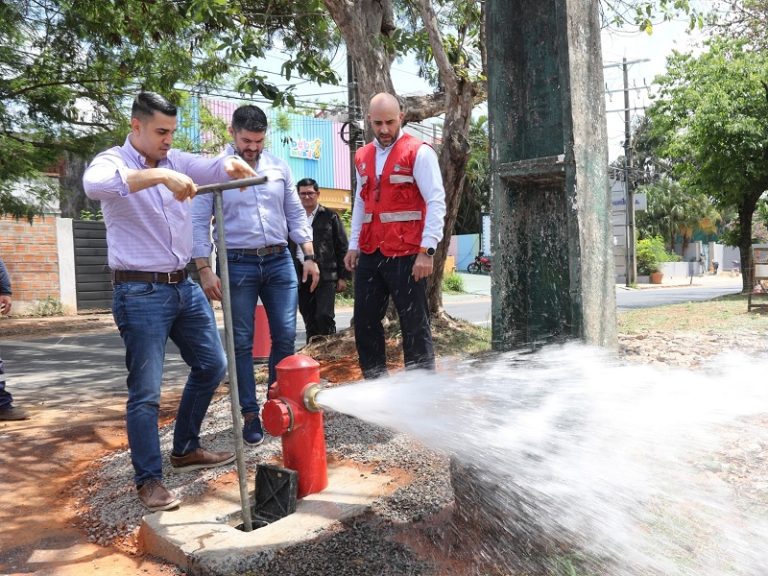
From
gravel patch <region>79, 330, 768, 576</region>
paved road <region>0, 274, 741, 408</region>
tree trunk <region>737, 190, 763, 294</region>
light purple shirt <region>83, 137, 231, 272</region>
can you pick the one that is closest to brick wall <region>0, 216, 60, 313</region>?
paved road <region>0, 274, 741, 408</region>

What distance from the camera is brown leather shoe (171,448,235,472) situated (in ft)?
12.3

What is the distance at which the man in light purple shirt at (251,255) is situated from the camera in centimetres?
402

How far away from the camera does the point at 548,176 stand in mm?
3012

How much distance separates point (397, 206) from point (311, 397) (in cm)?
139

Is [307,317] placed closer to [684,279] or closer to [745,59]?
[745,59]

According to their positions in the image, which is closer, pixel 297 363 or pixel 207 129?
pixel 297 363

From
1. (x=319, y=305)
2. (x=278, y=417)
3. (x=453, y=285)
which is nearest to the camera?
(x=278, y=417)

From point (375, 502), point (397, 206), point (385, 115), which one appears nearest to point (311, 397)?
point (375, 502)

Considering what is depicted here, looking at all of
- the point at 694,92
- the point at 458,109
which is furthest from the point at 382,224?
the point at 694,92

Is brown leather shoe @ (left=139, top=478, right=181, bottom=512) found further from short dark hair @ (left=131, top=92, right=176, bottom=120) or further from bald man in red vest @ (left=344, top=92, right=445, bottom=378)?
short dark hair @ (left=131, top=92, right=176, bottom=120)

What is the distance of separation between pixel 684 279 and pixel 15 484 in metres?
40.6

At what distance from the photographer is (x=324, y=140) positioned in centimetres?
2964

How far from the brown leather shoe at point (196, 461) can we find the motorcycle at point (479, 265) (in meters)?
33.7

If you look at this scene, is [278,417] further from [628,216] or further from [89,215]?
[628,216]
